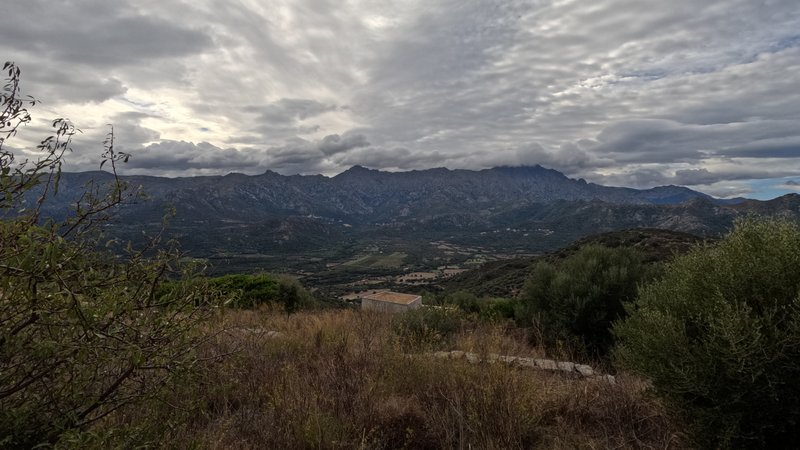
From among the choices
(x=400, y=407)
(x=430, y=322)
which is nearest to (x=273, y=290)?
(x=430, y=322)

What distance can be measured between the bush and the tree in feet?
13.7

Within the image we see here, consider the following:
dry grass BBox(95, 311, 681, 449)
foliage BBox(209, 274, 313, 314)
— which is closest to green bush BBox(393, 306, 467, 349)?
dry grass BBox(95, 311, 681, 449)

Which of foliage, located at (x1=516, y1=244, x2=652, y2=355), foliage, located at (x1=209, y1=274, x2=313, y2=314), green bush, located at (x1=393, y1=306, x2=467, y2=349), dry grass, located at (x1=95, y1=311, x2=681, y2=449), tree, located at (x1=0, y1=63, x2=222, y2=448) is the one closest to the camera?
tree, located at (x1=0, y1=63, x2=222, y2=448)

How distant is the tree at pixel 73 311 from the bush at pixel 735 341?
417cm

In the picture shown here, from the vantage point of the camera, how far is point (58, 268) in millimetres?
1938

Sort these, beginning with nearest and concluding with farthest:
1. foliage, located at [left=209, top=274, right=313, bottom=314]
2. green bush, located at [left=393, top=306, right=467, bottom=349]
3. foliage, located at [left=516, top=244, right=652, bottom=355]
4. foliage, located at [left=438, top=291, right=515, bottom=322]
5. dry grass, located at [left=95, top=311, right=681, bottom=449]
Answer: dry grass, located at [left=95, top=311, right=681, bottom=449]
green bush, located at [left=393, top=306, right=467, bottom=349]
foliage, located at [left=516, top=244, right=652, bottom=355]
foliage, located at [left=438, top=291, right=515, bottom=322]
foliage, located at [left=209, top=274, right=313, bottom=314]

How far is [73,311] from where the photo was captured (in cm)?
201

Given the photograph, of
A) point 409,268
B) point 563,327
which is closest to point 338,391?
point 563,327

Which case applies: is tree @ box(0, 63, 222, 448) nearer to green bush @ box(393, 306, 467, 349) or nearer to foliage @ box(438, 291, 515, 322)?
green bush @ box(393, 306, 467, 349)

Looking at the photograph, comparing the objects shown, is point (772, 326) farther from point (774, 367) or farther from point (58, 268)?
point (58, 268)

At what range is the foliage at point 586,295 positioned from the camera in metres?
9.59

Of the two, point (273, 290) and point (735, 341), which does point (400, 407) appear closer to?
point (735, 341)

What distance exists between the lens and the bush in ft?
11.2

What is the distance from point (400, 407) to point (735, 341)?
324 centimetres
